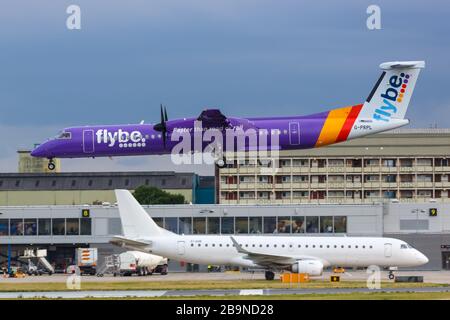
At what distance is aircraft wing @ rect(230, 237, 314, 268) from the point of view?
7669 cm

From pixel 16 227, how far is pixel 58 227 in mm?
4603

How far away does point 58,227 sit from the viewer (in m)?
111

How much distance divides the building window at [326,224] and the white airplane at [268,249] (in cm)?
3001

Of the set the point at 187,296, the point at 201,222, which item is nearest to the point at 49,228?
the point at 201,222

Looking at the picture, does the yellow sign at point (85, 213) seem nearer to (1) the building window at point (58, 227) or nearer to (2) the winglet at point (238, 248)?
(1) the building window at point (58, 227)

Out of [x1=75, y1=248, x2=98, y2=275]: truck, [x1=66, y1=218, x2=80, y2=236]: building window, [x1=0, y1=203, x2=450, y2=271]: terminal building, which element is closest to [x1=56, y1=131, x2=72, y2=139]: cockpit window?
[x1=75, y1=248, x2=98, y2=275]: truck

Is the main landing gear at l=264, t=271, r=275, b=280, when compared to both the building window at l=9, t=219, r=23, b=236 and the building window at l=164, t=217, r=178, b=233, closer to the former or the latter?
the building window at l=164, t=217, r=178, b=233

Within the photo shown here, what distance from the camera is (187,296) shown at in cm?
5400

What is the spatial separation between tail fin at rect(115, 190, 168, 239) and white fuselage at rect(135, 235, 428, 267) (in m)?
1.06

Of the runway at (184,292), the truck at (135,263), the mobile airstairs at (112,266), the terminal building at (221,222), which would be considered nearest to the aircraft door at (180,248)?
the truck at (135,263)

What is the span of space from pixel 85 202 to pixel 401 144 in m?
55.6
